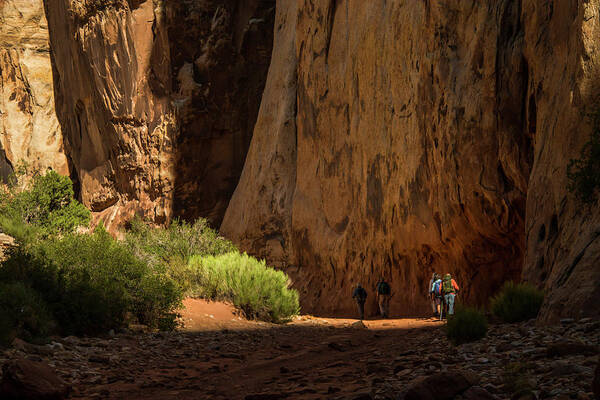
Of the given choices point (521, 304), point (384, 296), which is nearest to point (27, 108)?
point (384, 296)

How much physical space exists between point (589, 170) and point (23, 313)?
860cm

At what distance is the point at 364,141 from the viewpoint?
2302cm

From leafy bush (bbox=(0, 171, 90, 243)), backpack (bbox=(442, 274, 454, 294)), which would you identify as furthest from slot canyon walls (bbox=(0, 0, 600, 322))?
leafy bush (bbox=(0, 171, 90, 243))

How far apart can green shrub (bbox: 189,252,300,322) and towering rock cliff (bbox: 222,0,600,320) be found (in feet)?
16.4

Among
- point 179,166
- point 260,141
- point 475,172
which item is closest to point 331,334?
point 475,172

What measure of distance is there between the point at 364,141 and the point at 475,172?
692 centimetres

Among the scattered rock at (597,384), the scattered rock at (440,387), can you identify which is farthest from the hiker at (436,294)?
the scattered rock at (597,384)

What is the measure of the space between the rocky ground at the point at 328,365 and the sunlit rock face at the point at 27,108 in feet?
117

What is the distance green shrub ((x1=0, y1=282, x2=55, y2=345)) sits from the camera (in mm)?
9258

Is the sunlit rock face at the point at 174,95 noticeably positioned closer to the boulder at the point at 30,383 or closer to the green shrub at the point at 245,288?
the green shrub at the point at 245,288

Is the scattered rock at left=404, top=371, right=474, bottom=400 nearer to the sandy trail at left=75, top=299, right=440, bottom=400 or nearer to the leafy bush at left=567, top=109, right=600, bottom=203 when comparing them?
the sandy trail at left=75, top=299, right=440, bottom=400

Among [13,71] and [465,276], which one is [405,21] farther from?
[13,71]

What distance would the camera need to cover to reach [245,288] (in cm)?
1673

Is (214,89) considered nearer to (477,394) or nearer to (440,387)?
(440,387)
